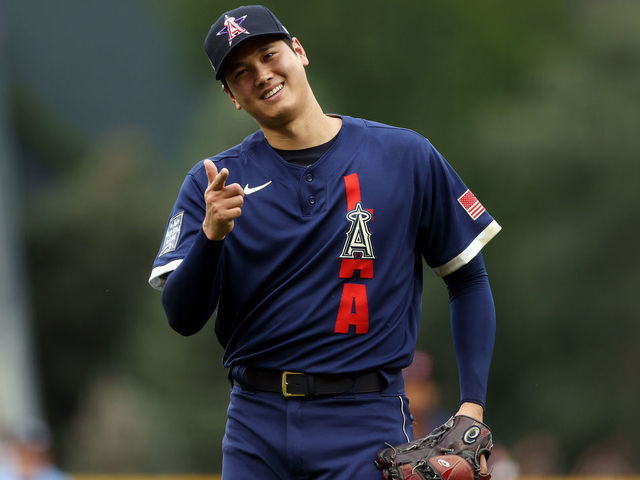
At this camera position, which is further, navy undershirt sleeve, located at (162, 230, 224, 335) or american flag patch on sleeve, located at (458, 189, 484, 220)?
american flag patch on sleeve, located at (458, 189, 484, 220)

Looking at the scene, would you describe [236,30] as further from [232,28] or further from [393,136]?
[393,136]

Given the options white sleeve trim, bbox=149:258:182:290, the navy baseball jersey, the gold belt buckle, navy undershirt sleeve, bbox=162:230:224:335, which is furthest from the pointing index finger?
the gold belt buckle

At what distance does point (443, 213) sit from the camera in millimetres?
4484

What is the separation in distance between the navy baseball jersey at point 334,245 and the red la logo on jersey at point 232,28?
0.37 meters

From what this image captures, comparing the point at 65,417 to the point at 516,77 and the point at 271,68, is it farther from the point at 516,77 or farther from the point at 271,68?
the point at 271,68

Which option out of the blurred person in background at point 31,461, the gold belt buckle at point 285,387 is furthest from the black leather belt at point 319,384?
the blurred person in background at point 31,461

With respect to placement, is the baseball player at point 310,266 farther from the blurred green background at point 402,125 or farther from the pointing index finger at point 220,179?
the blurred green background at point 402,125

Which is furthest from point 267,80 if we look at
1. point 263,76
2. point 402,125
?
point 402,125

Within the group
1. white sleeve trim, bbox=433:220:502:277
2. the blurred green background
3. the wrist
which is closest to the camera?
the wrist

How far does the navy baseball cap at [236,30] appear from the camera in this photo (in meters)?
4.41

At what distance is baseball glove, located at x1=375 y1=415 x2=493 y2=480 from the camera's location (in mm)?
4176

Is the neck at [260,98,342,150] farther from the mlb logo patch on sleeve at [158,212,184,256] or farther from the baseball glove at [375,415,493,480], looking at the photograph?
the baseball glove at [375,415,493,480]

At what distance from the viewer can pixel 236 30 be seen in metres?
4.41

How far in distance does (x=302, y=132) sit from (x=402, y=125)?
26.3 m
